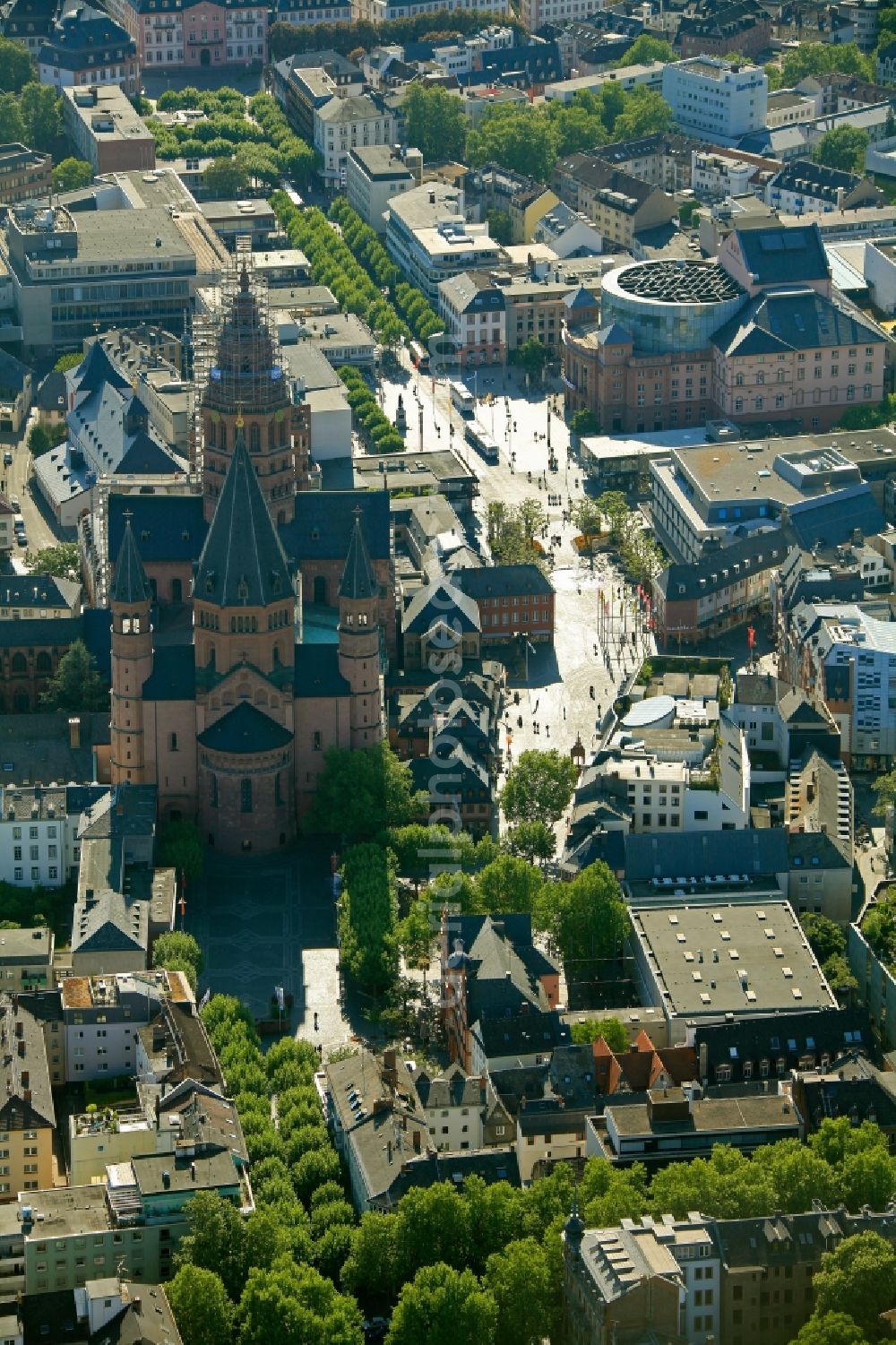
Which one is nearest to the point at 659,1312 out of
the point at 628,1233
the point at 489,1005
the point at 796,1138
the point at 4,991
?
the point at 628,1233

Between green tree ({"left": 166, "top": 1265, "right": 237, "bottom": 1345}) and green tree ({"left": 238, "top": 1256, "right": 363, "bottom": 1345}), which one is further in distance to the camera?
green tree ({"left": 166, "top": 1265, "right": 237, "bottom": 1345})

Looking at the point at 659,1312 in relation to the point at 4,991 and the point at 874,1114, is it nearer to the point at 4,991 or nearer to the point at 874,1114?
the point at 874,1114

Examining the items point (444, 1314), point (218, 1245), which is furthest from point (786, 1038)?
point (218, 1245)

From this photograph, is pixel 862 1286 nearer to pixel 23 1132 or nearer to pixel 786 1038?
pixel 786 1038

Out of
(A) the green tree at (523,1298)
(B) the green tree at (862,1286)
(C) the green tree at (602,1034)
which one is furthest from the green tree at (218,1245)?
(B) the green tree at (862,1286)

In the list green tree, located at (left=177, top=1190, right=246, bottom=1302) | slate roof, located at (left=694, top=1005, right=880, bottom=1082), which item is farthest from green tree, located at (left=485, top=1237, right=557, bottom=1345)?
slate roof, located at (left=694, top=1005, right=880, bottom=1082)

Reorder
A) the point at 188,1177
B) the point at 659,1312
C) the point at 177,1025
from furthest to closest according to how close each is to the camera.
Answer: the point at 177,1025
the point at 188,1177
the point at 659,1312

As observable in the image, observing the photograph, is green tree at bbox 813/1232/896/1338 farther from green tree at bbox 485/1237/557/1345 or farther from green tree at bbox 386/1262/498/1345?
green tree at bbox 386/1262/498/1345
